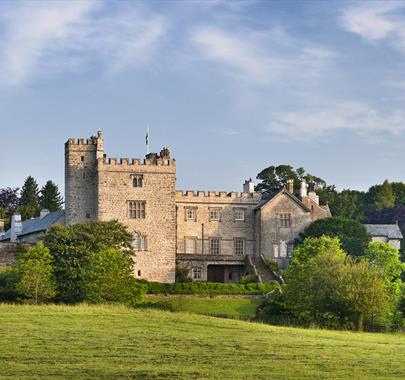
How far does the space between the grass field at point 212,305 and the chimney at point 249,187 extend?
16.6m

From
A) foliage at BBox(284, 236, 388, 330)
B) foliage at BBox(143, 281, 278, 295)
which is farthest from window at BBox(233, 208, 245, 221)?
foliage at BBox(284, 236, 388, 330)

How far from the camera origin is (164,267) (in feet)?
246

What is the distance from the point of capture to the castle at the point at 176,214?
74.6m

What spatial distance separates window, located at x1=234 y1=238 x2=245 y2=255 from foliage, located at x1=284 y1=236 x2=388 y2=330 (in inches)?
845

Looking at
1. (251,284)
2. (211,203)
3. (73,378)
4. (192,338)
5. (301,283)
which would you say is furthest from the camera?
(211,203)

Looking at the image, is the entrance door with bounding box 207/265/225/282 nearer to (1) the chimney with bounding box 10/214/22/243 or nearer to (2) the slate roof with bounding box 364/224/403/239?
(1) the chimney with bounding box 10/214/22/243

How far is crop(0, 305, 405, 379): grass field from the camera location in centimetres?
3244

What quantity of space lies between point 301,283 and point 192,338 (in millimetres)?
18217

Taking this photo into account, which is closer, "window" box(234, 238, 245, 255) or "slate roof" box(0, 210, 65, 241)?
"slate roof" box(0, 210, 65, 241)

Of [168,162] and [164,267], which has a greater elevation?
[168,162]

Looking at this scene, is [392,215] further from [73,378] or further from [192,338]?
[73,378]

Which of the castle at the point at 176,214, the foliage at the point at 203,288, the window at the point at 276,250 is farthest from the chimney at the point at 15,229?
the window at the point at 276,250

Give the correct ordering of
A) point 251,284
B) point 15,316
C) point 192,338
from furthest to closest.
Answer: point 251,284, point 15,316, point 192,338

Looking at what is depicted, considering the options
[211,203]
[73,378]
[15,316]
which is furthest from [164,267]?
[73,378]
